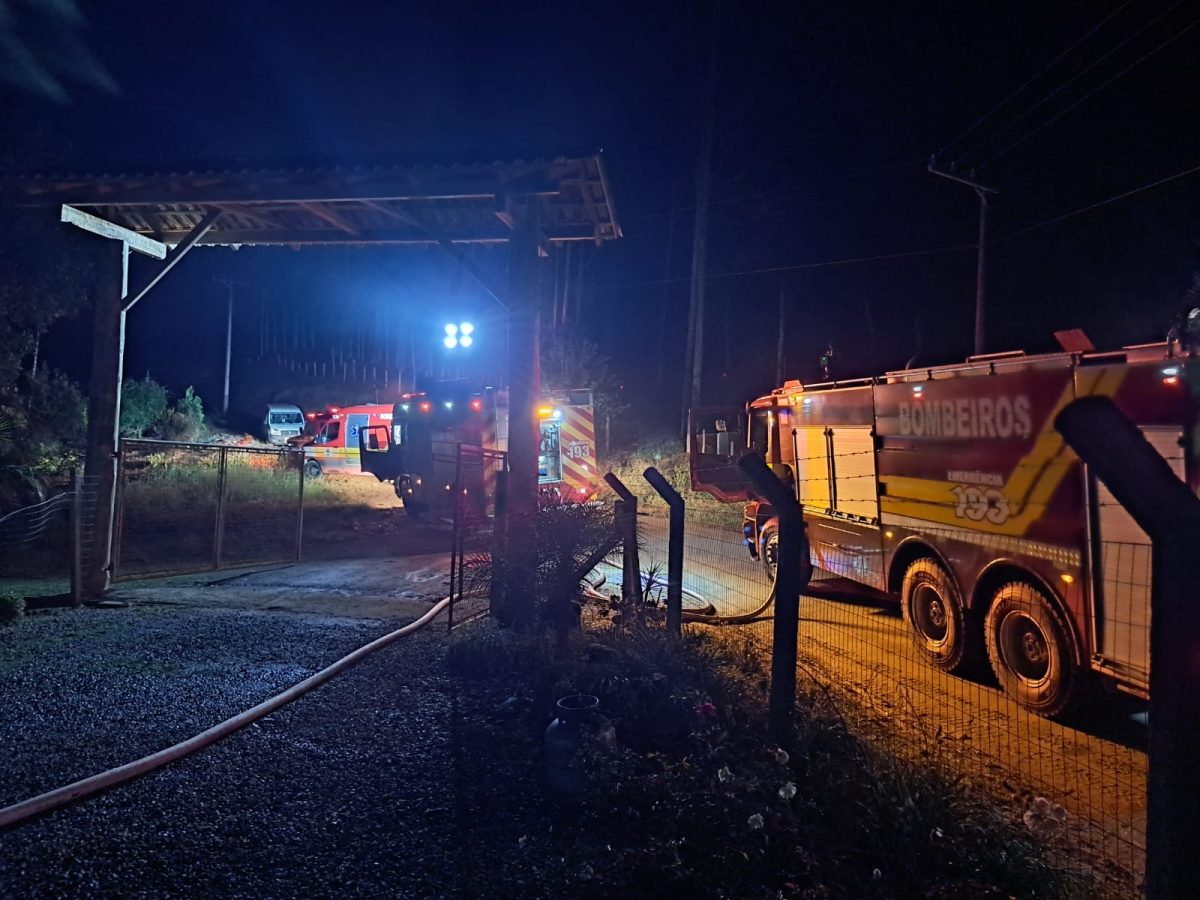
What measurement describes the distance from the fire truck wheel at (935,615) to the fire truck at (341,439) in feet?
62.3

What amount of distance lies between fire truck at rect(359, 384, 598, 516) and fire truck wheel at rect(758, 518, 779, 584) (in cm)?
572

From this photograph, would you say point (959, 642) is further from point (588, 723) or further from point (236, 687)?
point (236, 687)

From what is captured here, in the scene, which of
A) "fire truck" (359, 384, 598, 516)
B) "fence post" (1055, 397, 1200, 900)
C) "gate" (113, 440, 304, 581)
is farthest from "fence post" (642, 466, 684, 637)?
"fire truck" (359, 384, 598, 516)

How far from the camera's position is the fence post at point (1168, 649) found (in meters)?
1.84

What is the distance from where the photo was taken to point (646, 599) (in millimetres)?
6008

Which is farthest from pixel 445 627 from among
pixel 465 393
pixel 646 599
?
pixel 465 393

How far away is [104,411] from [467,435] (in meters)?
8.20

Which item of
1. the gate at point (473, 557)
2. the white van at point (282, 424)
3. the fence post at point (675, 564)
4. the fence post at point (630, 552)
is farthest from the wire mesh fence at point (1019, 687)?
the white van at point (282, 424)

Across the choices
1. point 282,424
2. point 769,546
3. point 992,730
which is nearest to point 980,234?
point 769,546

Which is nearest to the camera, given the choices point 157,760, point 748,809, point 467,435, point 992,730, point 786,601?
point 748,809

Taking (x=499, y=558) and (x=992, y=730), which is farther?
(x=499, y=558)

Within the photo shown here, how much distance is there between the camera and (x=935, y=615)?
6355 mm

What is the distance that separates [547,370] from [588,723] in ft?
75.1

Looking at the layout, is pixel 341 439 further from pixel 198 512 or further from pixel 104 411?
pixel 104 411
